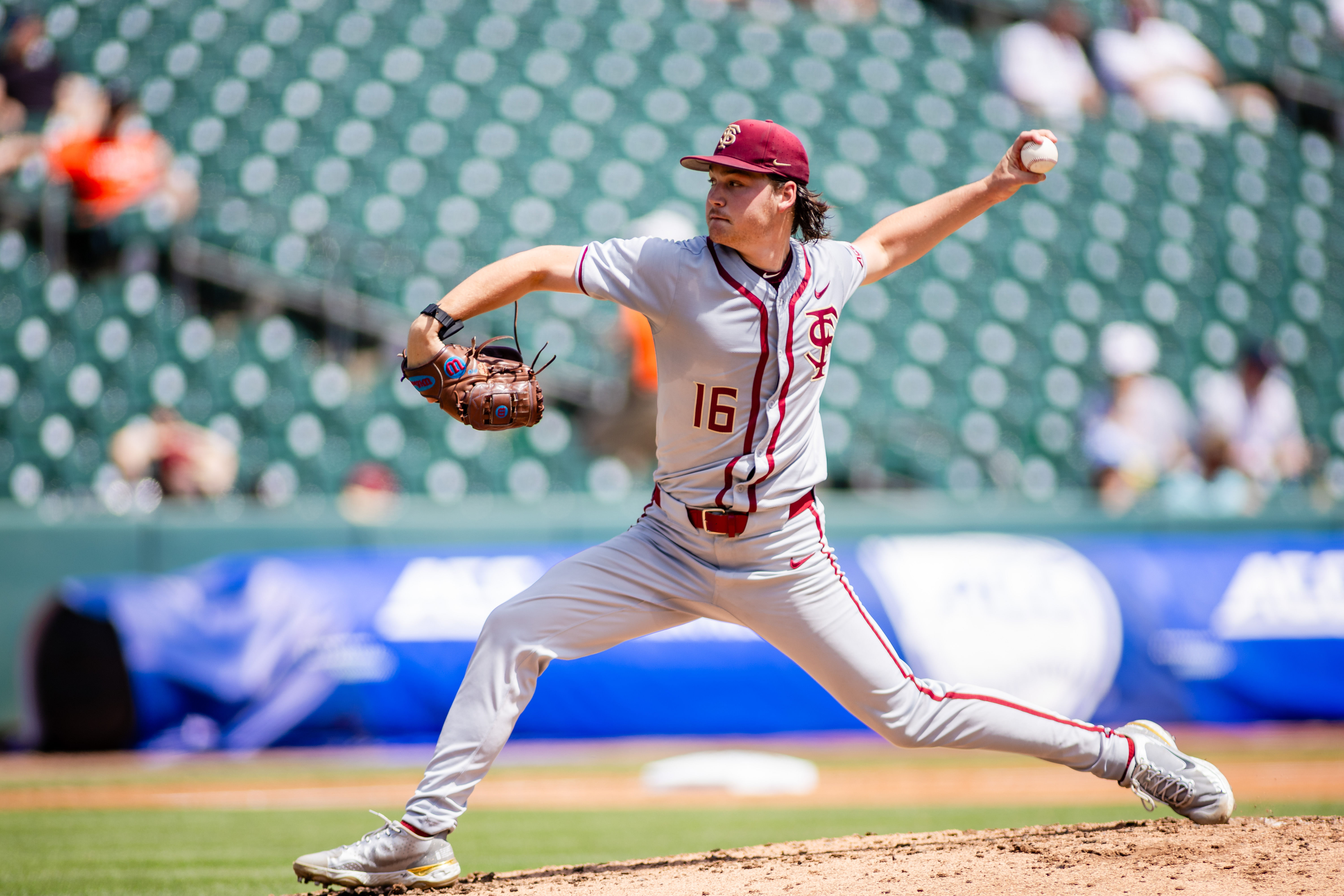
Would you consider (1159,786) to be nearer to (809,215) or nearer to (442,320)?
(809,215)

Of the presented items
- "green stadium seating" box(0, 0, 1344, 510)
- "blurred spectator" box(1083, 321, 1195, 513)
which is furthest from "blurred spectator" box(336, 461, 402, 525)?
"blurred spectator" box(1083, 321, 1195, 513)

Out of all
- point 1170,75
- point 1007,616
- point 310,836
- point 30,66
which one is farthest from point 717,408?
point 1170,75

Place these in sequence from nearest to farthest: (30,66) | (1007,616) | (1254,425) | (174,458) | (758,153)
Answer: (758,153)
(1007,616)
(174,458)
(1254,425)
(30,66)

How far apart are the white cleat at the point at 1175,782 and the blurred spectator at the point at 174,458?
217 inches

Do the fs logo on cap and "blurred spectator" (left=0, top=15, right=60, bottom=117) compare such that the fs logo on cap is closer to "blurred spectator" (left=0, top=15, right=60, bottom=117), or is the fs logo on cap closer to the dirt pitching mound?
the dirt pitching mound

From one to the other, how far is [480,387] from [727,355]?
50 centimetres

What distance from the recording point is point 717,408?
261 centimetres

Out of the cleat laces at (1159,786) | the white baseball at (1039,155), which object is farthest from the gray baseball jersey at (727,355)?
the cleat laces at (1159,786)

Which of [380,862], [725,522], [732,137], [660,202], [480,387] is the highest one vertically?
[660,202]

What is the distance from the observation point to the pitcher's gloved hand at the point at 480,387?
2459 millimetres

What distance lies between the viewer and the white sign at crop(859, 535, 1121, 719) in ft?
20.3

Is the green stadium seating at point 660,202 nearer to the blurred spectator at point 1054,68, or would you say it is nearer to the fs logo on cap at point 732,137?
the blurred spectator at point 1054,68

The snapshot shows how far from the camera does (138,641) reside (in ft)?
19.0

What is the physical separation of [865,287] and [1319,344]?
3.79 m
